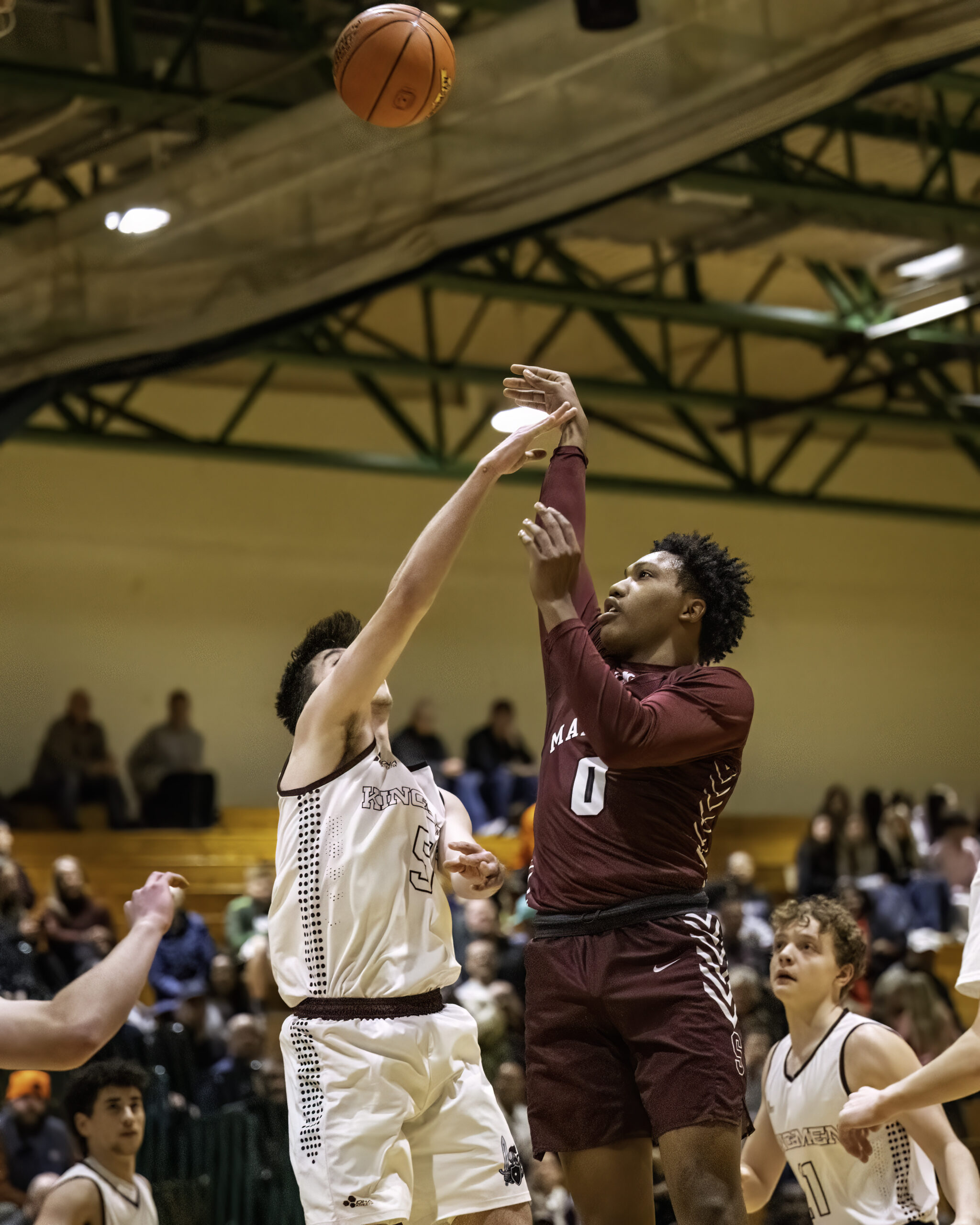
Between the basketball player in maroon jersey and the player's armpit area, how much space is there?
6.68ft

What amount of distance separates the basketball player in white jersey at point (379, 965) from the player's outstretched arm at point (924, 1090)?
847 mm

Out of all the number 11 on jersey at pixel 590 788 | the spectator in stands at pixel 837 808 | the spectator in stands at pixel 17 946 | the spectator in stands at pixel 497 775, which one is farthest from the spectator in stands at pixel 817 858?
the number 11 on jersey at pixel 590 788

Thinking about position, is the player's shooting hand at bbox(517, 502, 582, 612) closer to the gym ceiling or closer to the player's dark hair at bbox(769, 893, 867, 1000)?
the player's dark hair at bbox(769, 893, 867, 1000)

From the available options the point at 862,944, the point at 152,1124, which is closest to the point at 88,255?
the point at 152,1124

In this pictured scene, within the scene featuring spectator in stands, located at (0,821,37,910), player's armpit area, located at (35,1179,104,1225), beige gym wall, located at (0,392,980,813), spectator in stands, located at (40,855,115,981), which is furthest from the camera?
beige gym wall, located at (0,392,980,813)

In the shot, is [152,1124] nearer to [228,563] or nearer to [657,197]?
[657,197]

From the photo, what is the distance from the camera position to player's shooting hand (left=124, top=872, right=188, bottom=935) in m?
3.09

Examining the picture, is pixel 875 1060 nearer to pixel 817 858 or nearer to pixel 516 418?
pixel 516 418

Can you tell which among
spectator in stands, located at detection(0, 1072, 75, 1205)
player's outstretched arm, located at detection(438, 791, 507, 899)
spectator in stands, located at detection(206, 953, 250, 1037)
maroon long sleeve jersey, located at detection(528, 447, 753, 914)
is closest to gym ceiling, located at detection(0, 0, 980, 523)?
spectator in stands, located at detection(206, 953, 250, 1037)

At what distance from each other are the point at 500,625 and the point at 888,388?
16.0 feet

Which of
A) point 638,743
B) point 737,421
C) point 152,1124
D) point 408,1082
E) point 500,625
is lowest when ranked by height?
point 152,1124

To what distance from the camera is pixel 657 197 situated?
12828 millimetres

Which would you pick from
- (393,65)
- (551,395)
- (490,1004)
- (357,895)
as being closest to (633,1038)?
(357,895)

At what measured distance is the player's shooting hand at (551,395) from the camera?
15.0 ft
